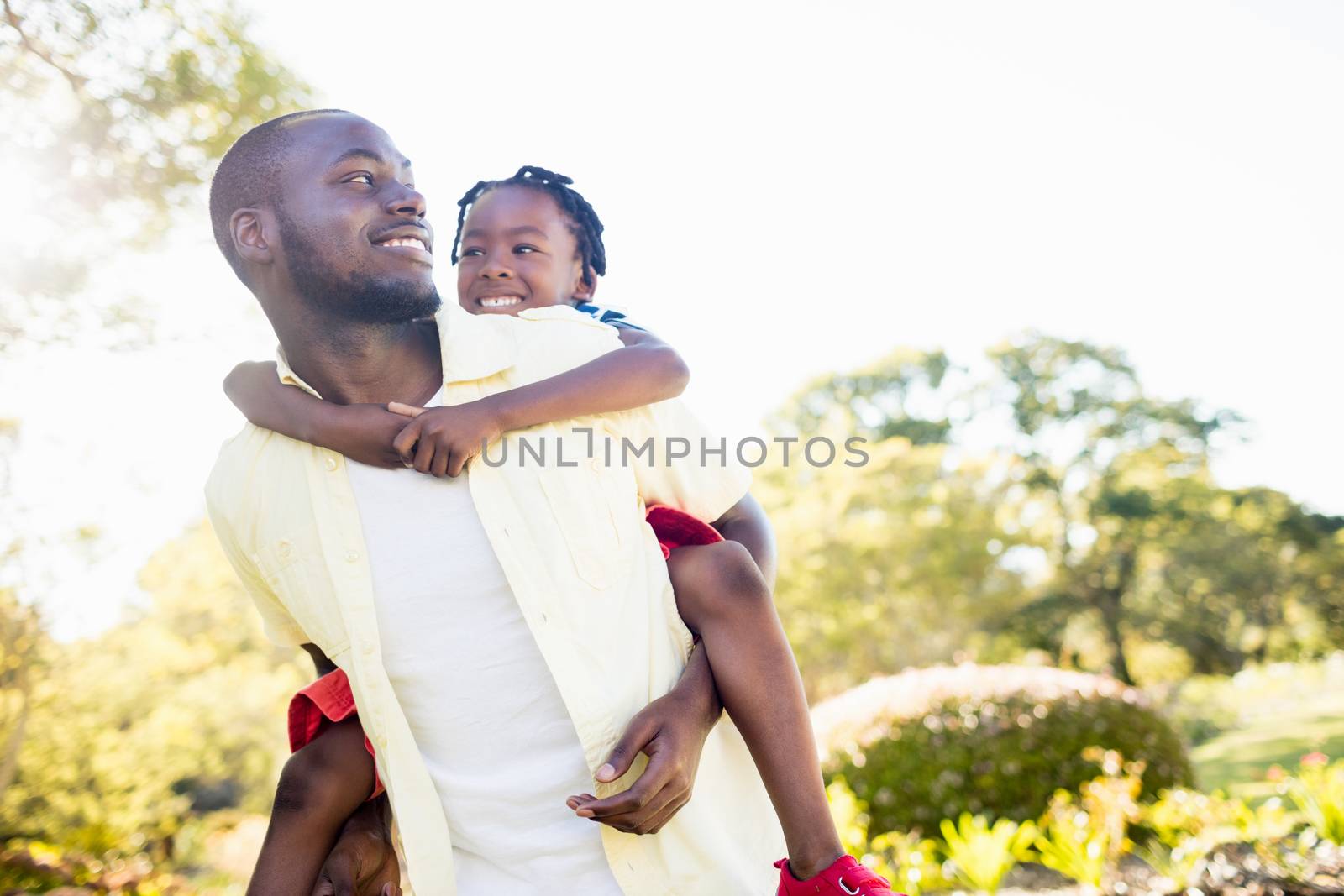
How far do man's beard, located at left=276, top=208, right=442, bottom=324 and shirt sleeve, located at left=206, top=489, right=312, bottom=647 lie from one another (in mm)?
439

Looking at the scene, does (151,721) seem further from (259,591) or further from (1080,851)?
(259,591)

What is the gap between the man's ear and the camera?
1.93 meters

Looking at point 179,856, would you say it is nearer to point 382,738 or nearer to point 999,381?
point 382,738

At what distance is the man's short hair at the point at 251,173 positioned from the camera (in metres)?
1.93

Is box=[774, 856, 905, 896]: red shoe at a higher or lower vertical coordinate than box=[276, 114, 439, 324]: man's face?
lower

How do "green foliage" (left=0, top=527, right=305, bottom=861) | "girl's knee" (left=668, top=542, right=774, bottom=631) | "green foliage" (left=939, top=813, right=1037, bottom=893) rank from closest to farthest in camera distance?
"girl's knee" (left=668, top=542, right=774, bottom=631)
"green foliage" (left=939, top=813, right=1037, bottom=893)
"green foliage" (left=0, top=527, right=305, bottom=861)

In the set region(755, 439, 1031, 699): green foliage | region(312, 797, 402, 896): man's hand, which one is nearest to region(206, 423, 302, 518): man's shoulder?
region(312, 797, 402, 896): man's hand

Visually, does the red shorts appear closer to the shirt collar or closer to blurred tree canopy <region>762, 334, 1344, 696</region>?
the shirt collar

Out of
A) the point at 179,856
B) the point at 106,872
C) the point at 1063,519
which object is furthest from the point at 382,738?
the point at 1063,519

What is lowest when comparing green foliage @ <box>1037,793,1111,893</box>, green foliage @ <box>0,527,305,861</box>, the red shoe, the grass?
the grass

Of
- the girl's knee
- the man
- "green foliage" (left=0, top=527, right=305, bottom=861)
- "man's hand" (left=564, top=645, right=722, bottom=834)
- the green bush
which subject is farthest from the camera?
"green foliage" (left=0, top=527, right=305, bottom=861)

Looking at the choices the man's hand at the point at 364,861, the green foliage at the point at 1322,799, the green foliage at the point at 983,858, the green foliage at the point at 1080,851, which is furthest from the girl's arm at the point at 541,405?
the green foliage at the point at 1322,799

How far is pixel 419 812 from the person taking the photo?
1.61 meters

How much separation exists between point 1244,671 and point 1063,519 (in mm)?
5804
